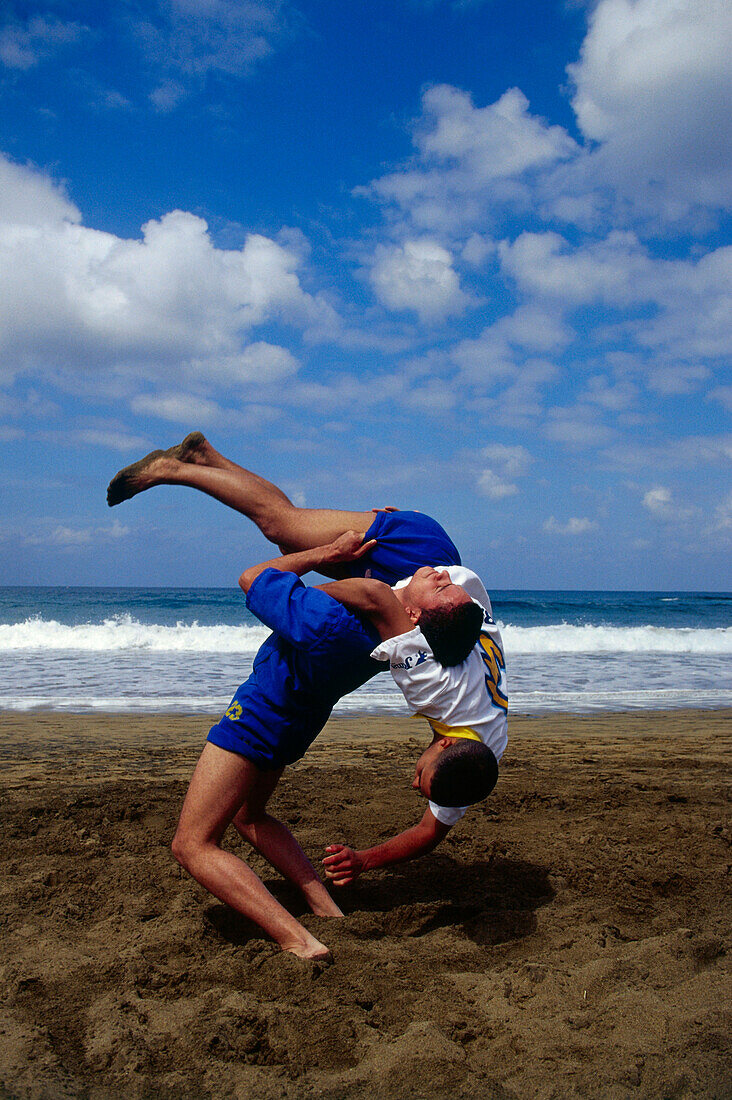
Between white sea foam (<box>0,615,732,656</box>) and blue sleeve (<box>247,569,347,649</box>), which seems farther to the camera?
white sea foam (<box>0,615,732,656</box>)

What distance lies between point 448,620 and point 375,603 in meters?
0.31

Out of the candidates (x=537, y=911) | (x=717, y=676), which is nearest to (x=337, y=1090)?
(x=537, y=911)

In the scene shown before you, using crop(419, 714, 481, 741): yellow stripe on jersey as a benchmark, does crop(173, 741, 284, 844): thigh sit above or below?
below

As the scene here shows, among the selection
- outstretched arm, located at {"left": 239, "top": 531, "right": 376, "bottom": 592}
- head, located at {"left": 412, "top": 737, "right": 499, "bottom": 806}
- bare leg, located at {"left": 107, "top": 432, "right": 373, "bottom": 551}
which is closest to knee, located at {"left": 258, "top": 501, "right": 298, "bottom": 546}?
bare leg, located at {"left": 107, "top": 432, "right": 373, "bottom": 551}

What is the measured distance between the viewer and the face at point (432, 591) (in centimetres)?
274

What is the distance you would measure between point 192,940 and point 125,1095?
3.26ft

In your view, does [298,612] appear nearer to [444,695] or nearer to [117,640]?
[444,695]

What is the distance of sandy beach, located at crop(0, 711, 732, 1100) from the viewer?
2.05 meters

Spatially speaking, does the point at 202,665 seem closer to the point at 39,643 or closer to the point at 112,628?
the point at 39,643

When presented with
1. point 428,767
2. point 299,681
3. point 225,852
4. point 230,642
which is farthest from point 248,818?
point 230,642

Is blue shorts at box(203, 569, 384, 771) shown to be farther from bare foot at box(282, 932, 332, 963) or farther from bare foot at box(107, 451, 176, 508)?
bare foot at box(107, 451, 176, 508)

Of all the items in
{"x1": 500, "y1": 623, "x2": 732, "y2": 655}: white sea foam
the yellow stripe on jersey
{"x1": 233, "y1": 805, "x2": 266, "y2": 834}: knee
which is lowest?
{"x1": 500, "y1": 623, "x2": 732, "y2": 655}: white sea foam

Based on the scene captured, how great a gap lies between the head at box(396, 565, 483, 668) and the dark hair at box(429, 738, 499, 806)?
1.07 feet

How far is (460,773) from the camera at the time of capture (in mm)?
2672
